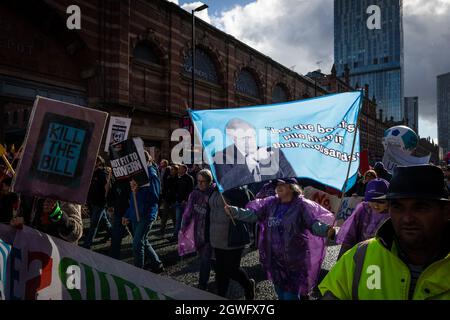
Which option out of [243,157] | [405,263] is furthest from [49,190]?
[405,263]

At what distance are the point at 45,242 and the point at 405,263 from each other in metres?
→ 2.45

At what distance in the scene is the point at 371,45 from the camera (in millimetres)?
101000

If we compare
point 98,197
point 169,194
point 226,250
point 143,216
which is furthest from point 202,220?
point 169,194

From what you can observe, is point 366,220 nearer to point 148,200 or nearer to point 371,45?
point 148,200

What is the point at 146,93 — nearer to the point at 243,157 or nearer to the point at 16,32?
the point at 16,32

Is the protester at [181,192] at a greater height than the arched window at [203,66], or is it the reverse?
the arched window at [203,66]

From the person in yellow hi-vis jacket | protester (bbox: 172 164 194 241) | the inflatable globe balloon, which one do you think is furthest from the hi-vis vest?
protester (bbox: 172 164 194 241)

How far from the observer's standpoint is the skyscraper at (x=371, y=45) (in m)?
92.8

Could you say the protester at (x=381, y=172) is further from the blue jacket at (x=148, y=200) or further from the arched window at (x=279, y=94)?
the arched window at (x=279, y=94)

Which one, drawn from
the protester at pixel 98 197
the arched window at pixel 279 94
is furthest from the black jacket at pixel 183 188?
the arched window at pixel 279 94

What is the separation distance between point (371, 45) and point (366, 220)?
112 meters

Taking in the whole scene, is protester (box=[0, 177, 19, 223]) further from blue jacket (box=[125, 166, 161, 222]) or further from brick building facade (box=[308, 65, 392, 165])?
brick building facade (box=[308, 65, 392, 165])

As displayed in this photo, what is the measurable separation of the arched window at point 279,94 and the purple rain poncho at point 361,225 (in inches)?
1019

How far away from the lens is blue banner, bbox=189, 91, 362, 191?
139 inches
